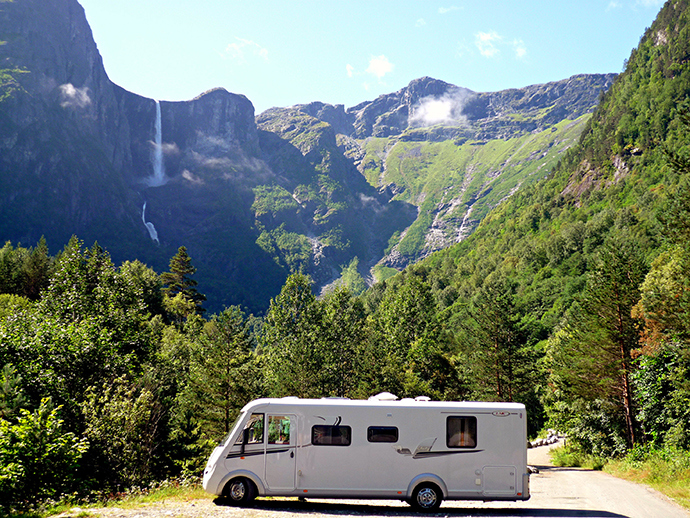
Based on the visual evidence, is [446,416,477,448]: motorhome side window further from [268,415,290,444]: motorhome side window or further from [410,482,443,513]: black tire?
[268,415,290,444]: motorhome side window

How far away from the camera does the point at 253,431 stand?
16062 mm

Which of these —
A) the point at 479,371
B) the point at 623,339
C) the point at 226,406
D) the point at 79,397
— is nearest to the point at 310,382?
the point at 226,406

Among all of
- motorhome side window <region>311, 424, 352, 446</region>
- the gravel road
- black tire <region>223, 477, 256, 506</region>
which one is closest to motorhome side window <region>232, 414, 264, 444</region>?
black tire <region>223, 477, 256, 506</region>

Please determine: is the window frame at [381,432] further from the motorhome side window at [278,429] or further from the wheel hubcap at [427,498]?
the motorhome side window at [278,429]

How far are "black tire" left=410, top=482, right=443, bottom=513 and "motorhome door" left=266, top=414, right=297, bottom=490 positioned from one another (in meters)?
4.09

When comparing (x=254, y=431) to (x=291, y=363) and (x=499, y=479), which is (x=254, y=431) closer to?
(x=499, y=479)

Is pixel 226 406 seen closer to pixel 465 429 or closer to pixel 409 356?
pixel 409 356

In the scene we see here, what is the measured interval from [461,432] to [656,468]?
12.6 m

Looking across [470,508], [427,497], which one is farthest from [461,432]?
[470,508]

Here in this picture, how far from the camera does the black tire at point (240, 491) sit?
1571 centimetres

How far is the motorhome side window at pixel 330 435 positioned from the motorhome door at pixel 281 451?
707 millimetres

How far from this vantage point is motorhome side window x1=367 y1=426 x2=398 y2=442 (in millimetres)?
15812

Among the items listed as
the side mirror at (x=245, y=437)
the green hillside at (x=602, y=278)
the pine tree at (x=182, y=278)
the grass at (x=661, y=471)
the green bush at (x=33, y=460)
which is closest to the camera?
the green bush at (x=33, y=460)

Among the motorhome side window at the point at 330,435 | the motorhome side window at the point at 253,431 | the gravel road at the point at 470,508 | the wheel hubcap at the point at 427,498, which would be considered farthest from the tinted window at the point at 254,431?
the wheel hubcap at the point at 427,498
